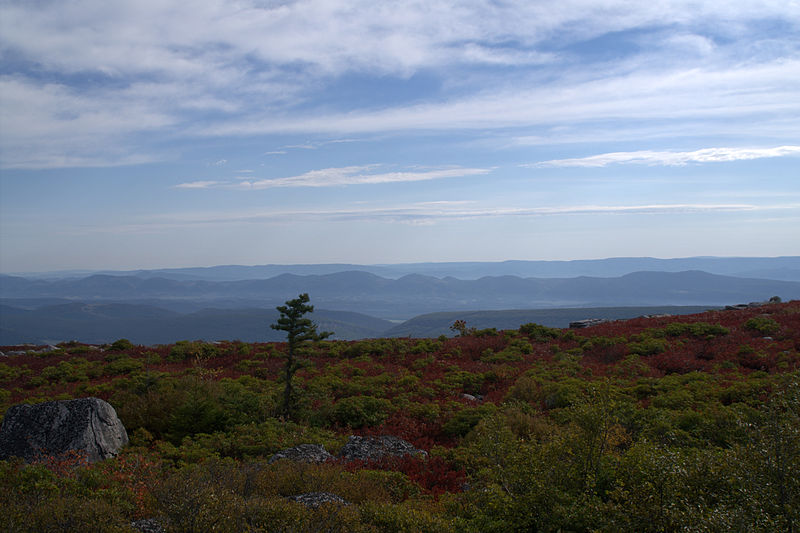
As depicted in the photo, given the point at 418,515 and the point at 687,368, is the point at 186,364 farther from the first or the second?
the point at 687,368

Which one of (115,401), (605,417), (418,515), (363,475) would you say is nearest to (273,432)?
(363,475)

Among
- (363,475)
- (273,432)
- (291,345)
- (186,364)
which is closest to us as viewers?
(363,475)

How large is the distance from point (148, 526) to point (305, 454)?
4.17 m

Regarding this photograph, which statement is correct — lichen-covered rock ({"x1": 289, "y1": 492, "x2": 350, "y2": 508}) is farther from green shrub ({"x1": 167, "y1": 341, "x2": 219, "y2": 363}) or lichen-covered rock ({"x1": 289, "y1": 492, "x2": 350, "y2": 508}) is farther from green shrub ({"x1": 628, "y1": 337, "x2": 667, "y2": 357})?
green shrub ({"x1": 628, "y1": 337, "x2": 667, "y2": 357})

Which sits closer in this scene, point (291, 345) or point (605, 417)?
point (605, 417)

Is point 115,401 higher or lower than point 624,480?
lower

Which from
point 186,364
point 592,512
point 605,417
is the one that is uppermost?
point 605,417

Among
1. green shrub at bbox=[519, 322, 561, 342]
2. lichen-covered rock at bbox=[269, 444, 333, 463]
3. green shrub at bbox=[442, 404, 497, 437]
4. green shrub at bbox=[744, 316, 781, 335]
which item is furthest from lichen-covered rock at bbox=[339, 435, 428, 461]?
green shrub at bbox=[744, 316, 781, 335]

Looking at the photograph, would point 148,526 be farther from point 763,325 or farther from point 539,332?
point 763,325

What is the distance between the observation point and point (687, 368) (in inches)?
620

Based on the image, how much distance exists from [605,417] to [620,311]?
7600 inches

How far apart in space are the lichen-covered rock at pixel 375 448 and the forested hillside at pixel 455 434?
0.31 meters

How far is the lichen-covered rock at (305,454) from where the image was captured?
29.6 feet

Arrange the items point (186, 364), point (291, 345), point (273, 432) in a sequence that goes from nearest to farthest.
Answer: point (273, 432) → point (291, 345) → point (186, 364)
